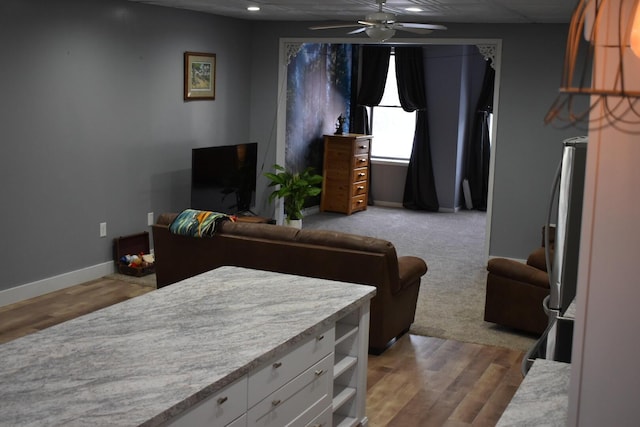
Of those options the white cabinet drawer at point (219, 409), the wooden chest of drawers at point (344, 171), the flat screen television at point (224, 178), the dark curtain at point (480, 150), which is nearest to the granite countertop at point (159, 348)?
the white cabinet drawer at point (219, 409)

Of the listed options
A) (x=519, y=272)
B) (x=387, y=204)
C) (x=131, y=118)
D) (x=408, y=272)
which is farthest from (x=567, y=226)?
(x=387, y=204)

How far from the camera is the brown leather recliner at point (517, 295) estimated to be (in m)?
5.59

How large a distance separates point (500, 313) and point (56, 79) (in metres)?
3.86

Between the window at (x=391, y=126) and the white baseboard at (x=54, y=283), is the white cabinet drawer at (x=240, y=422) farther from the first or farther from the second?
the window at (x=391, y=126)

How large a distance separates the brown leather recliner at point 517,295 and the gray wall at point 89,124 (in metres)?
3.37

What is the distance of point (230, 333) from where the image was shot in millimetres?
3092

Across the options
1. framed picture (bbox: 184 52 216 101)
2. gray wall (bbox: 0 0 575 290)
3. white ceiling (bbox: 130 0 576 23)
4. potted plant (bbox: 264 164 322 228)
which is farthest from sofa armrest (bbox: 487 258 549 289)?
framed picture (bbox: 184 52 216 101)

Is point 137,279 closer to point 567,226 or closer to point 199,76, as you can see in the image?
point 199,76

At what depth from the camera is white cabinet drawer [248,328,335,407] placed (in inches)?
116

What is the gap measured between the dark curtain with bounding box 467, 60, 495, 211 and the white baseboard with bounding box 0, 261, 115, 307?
234 inches

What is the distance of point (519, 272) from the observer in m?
5.65

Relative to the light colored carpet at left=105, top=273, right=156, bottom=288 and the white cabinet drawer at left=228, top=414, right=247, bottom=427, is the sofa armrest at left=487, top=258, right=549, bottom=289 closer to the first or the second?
the light colored carpet at left=105, top=273, right=156, bottom=288

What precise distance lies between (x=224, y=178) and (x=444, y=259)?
241cm

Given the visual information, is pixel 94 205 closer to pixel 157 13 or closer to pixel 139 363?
pixel 157 13
